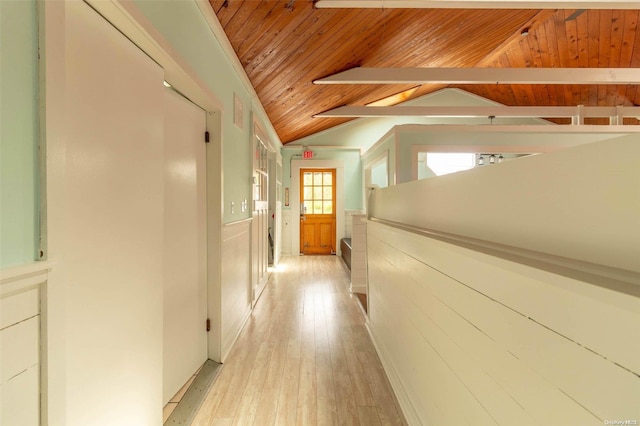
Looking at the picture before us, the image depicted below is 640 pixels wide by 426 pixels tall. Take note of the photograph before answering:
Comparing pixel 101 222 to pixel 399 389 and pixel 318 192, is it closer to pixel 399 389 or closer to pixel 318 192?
pixel 399 389

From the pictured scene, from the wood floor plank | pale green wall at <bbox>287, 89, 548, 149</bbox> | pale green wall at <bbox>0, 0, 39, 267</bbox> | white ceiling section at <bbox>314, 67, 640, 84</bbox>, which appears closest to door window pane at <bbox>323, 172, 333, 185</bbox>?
pale green wall at <bbox>287, 89, 548, 149</bbox>

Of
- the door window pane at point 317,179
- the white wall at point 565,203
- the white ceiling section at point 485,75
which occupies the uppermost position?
the white ceiling section at point 485,75

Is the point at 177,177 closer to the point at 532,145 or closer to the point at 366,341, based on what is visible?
the point at 366,341

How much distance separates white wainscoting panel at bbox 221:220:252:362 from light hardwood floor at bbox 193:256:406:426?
131mm

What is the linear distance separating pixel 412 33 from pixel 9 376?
13.4 ft

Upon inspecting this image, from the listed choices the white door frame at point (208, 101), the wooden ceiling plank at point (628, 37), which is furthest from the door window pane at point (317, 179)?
the wooden ceiling plank at point (628, 37)

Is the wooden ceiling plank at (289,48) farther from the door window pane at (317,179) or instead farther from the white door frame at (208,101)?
the door window pane at (317,179)

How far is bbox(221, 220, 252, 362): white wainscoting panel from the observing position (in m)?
2.13

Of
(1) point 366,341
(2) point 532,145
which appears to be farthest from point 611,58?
(1) point 366,341

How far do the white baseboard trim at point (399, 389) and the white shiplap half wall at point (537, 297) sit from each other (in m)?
0.18

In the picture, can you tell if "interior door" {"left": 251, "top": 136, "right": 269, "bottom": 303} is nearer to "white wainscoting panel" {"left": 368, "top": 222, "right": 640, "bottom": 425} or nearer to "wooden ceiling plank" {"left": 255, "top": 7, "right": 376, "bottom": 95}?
"wooden ceiling plank" {"left": 255, "top": 7, "right": 376, "bottom": 95}

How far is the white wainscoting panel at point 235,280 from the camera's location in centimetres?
213

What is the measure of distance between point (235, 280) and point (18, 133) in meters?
1.93

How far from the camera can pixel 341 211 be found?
21.5 feet
